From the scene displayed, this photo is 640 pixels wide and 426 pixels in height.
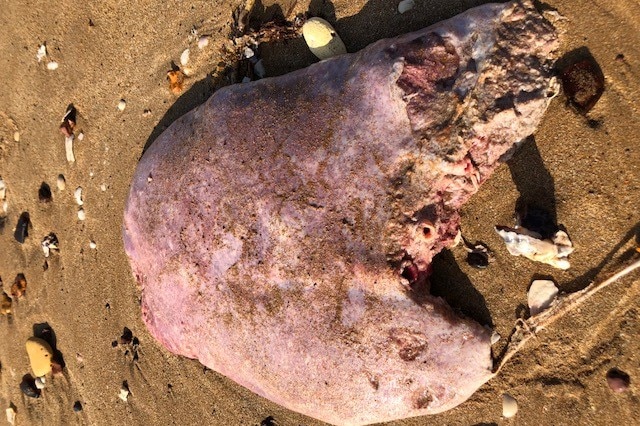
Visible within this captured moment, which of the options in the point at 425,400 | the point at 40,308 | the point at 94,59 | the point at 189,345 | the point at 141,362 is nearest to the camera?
the point at 425,400

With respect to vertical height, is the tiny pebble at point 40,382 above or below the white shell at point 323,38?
below

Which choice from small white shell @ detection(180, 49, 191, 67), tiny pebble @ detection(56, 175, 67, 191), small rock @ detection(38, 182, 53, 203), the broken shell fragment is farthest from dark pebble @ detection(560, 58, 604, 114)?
small rock @ detection(38, 182, 53, 203)

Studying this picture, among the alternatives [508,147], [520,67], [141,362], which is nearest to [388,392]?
[508,147]

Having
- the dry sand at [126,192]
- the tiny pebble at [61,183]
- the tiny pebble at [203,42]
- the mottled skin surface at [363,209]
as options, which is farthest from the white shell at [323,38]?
the tiny pebble at [61,183]

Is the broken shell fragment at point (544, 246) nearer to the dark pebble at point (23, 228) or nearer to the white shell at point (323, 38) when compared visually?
the white shell at point (323, 38)

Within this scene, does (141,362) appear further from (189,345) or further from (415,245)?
(415,245)
